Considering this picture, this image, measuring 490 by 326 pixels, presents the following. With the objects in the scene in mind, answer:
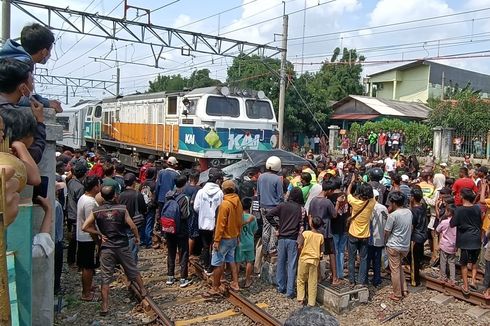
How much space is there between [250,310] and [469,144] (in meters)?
17.4

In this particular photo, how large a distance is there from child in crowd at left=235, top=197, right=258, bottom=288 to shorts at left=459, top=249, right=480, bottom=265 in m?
3.23

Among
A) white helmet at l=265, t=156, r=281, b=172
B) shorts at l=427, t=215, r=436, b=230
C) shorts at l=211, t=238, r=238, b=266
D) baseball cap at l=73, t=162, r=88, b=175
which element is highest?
white helmet at l=265, t=156, r=281, b=172

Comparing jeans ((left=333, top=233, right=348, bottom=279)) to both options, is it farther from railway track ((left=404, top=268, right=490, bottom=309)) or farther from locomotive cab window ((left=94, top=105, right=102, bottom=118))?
locomotive cab window ((left=94, top=105, right=102, bottom=118))

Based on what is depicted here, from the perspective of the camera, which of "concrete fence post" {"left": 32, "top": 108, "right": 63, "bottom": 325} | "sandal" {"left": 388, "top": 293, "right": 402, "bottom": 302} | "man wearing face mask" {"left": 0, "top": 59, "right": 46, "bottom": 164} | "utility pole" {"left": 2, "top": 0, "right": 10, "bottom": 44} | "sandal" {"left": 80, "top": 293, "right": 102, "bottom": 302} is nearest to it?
"man wearing face mask" {"left": 0, "top": 59, "right": 46, "bottom": 164}

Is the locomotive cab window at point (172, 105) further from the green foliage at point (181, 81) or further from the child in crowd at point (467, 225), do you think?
the green foliage at point (181, 81)

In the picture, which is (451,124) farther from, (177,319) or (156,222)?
(177,319)

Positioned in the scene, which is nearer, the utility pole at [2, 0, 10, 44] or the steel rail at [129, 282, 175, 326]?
the steel rail at [129, 282, 175, 326]

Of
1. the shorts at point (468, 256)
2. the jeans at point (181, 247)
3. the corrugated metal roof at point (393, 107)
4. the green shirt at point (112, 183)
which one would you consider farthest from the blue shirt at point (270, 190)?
the corrugated metal roof at point (393, 107)

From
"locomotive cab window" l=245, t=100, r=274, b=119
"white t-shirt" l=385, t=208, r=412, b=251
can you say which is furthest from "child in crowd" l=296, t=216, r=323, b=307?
"locomotive cab window" l=245, t=100, r=274, b=119

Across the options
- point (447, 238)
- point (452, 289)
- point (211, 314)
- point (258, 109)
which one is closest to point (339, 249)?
point (447, 238)

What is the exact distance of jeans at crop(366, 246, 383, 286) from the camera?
7446mm

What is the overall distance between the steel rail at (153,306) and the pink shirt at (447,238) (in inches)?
176

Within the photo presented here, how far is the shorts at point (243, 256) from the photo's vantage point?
24.0 feet

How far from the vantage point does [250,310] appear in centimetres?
638
